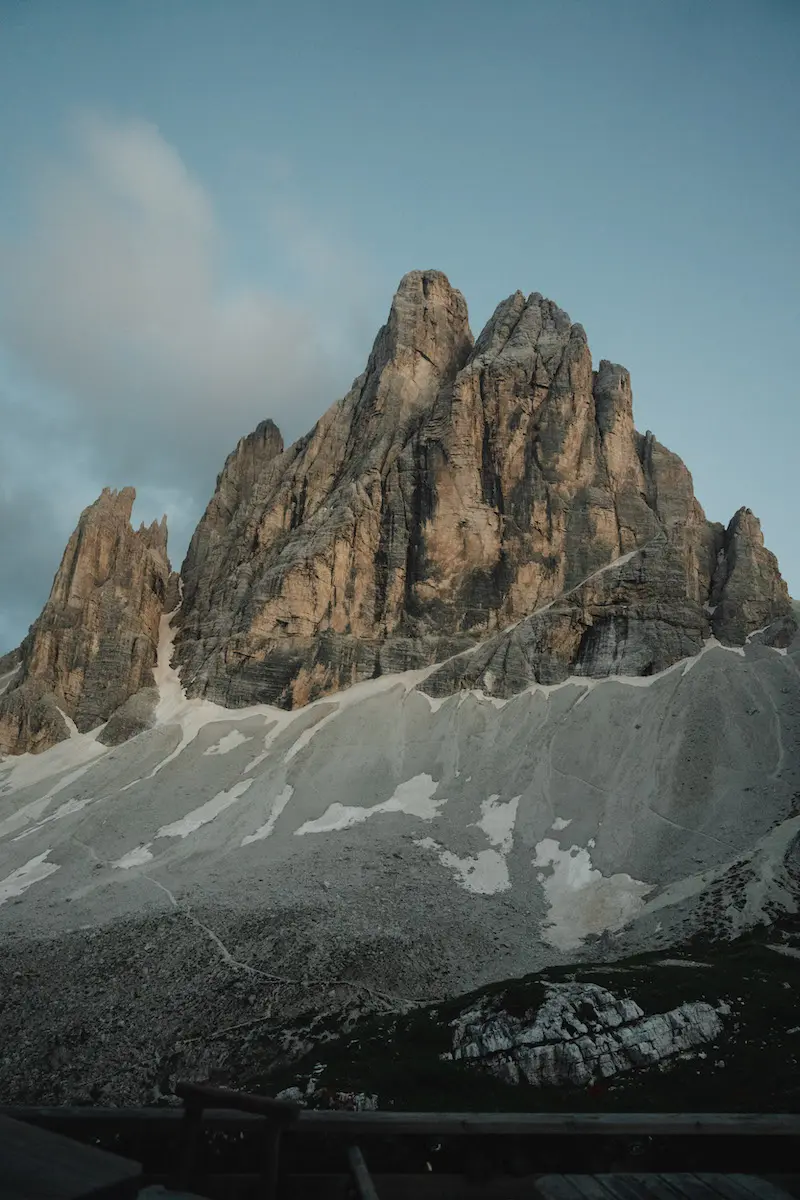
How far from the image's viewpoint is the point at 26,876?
51562mm

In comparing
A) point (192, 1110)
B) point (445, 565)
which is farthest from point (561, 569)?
point (192, 1110)

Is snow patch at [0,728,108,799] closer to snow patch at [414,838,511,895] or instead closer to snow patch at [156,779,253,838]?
snow patch at [156,779,253,838]

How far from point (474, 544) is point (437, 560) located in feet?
18.0

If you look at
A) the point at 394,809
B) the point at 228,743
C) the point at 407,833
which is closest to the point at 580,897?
the point at 407,833

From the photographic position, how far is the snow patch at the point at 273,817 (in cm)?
5428

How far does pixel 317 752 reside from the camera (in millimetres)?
67750

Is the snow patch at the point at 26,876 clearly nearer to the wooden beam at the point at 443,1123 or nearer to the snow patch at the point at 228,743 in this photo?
the snow patch at the point at 228,743

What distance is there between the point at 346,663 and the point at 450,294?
70599 mm

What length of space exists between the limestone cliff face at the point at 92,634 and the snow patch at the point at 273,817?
122ft

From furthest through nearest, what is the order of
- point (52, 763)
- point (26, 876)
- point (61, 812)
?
point (52, 763) → point (61, 812) → point (26, 876)

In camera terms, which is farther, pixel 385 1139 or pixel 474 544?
pixel 474 544

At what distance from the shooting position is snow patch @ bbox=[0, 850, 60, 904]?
49.0 m

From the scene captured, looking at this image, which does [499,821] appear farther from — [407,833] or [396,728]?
[396,728]

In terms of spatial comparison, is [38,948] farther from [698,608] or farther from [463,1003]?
[698,608]
